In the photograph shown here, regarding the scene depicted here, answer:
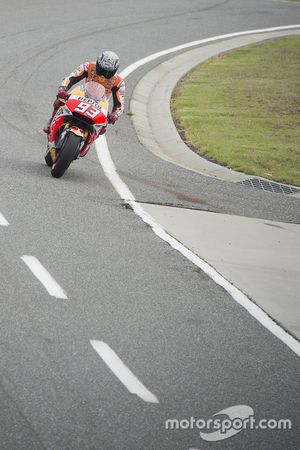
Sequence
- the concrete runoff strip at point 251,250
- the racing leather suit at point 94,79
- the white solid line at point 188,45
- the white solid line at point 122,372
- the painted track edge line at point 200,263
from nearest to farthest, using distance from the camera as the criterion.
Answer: the white solid line at point 122,372, the painted track edge line at point 200,263, the concrete runoff strip at point 251,250, the racing leather suit at point 94,79, the white solid line at point 188,45

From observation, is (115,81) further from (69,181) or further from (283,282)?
(283,282)

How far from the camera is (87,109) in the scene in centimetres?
1260

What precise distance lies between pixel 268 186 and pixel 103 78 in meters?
3.01

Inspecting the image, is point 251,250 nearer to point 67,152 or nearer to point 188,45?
point 67,152

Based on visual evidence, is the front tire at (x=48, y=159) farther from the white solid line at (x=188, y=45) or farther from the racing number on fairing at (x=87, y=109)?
the white solid line at (x=188, y=45)

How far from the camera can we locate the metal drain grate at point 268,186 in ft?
44.9

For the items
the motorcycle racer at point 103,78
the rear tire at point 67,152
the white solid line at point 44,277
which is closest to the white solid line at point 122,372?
the white solid line at point 44,277

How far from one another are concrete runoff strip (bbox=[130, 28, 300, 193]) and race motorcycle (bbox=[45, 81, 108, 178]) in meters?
2.27

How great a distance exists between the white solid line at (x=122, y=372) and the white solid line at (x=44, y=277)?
1028 millimetres

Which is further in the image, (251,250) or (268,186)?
(268,186)

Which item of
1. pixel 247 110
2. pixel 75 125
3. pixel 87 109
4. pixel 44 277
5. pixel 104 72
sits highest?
pixel 104 72

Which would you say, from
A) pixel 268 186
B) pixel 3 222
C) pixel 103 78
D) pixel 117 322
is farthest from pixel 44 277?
pixel 268 186

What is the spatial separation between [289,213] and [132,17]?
55.7 ft

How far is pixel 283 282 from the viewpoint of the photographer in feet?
31.9
